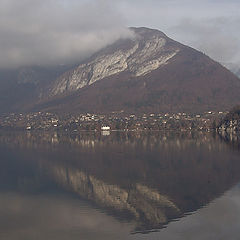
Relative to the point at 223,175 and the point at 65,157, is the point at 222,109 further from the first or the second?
the point at 223,175

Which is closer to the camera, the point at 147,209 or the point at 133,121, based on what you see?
the point at 147,209

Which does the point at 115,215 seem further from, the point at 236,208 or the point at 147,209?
the point at 236,208

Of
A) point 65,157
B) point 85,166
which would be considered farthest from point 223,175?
point 65,157

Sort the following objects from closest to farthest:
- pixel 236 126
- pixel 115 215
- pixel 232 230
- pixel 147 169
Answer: pixel 232 230, pixel 115 215, pixel 147 169, pixel 236 126

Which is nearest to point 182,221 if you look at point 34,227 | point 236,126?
point 34,227

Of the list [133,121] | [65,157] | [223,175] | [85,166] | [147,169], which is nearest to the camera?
[223,175]

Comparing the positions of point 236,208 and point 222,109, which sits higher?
point 222,109
